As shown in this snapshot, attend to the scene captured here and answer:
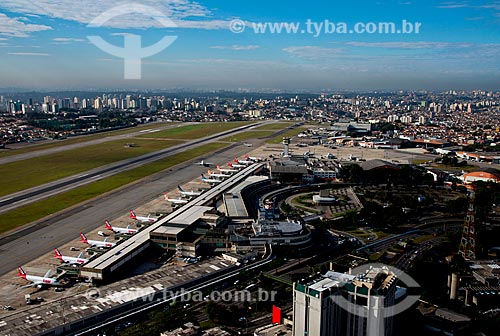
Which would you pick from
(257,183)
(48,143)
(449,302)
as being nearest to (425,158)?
(257,183)

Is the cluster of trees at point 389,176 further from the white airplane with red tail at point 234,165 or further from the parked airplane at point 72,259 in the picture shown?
the parked airplane at point 72,259

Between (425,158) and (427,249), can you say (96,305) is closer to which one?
(427,249)

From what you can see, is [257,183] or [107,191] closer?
[107,191]

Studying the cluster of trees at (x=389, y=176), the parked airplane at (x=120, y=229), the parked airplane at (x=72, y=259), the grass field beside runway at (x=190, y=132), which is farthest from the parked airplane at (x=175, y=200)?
the grass field beside runway at (x=190, y=132)

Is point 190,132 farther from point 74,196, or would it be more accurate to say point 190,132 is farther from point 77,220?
point 77,220

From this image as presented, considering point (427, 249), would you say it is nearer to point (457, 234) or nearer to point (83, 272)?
point (457, 234)

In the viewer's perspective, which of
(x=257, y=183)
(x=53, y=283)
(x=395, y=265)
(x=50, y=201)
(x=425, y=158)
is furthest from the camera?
(x=425, y=158)

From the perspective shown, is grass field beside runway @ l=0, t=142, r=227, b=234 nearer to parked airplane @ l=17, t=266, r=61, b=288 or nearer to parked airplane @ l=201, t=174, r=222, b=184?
parked airplane @ l=201, t=174, r=222, b=184

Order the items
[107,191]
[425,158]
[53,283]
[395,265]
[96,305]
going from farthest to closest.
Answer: [425,158] → [107,191] → [395,265] → [53,283] → [96,305]
